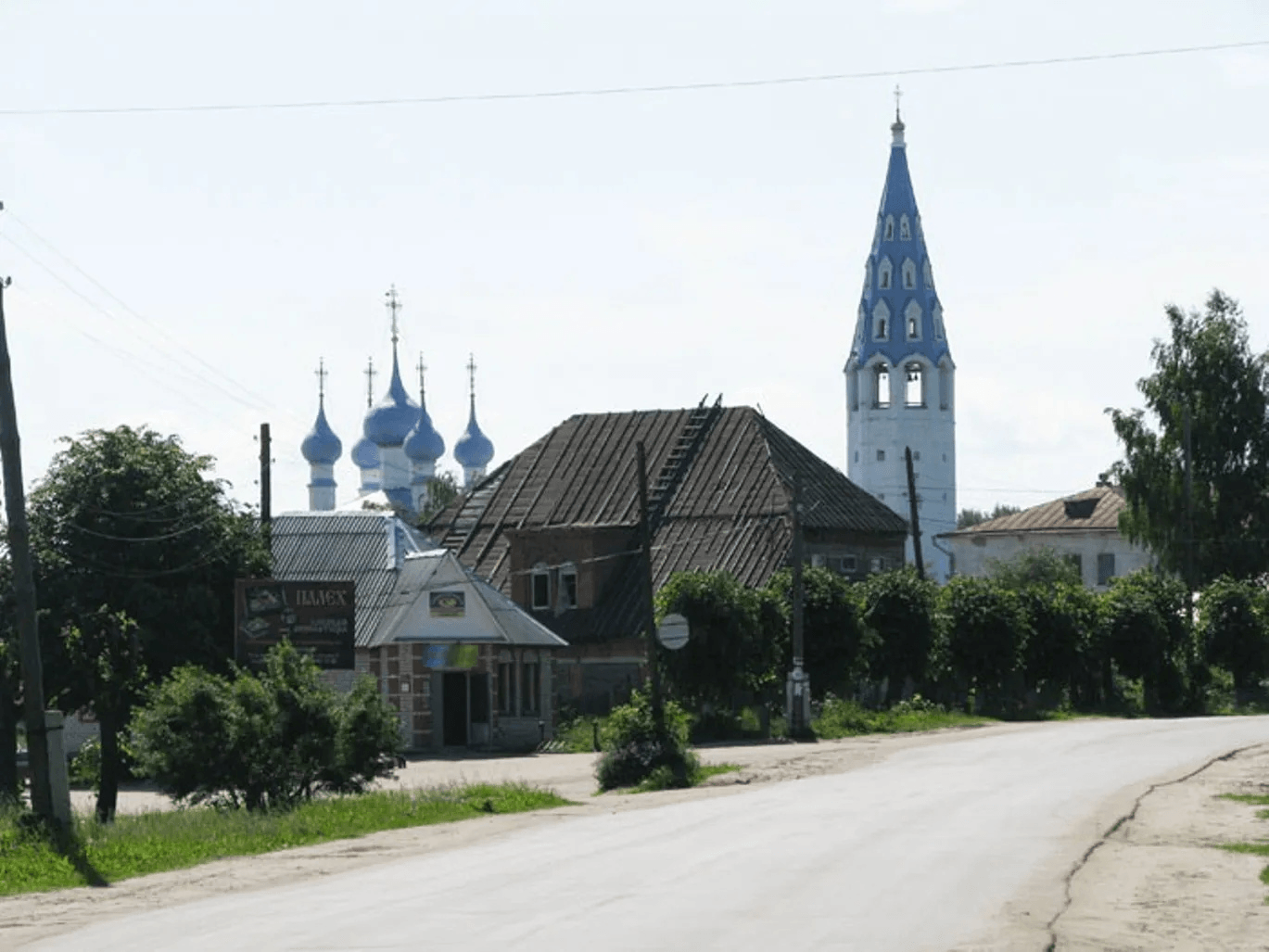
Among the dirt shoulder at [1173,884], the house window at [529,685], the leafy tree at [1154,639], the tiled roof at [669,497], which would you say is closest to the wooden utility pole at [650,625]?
the dirt shoulder at [1173,884]

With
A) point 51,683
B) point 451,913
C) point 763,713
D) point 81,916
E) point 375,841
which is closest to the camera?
point 451,913

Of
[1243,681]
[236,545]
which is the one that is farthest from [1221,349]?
[236,545]

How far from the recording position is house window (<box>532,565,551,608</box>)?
67062 mm

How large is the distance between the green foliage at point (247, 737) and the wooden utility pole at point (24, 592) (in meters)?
4.82

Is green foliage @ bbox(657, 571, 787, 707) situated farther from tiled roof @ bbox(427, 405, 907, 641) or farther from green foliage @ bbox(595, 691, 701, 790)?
green foliage @ bbox(595, 691, 701, 790)

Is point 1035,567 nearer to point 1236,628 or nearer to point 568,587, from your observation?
point 1236,628

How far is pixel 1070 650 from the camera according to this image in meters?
63.3

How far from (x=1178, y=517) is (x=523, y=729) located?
87.8 ft

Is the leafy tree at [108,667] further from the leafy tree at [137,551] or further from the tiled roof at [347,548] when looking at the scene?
the tiled roof at [347,548]

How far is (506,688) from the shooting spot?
191 ft

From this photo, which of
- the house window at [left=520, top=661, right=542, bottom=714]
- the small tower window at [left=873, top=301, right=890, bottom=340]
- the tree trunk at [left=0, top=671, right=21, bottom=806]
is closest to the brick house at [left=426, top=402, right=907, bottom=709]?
the house window at [left=520, top=661, right=542, bottom=714]

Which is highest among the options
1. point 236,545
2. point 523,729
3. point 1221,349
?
point 1221,349

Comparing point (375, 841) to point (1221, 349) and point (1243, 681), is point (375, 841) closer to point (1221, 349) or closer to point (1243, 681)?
point (1243, 681)

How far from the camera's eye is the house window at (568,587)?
66.4 metres
